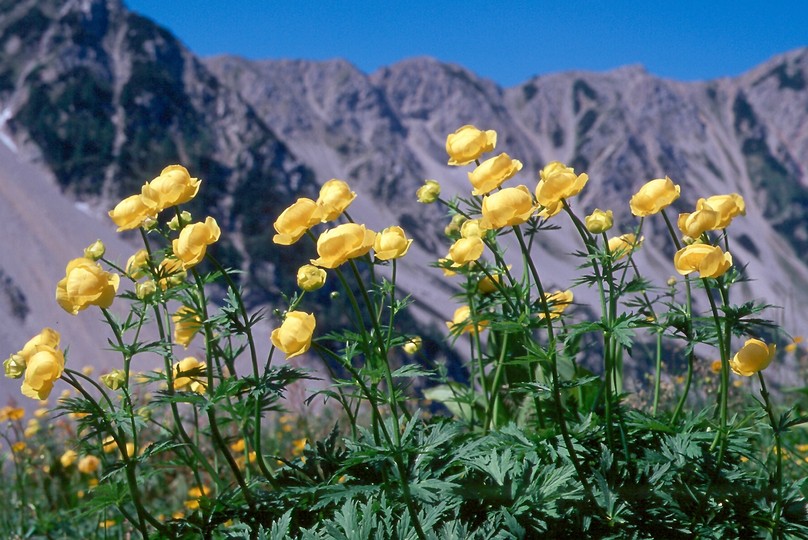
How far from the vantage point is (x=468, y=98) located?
59375mm

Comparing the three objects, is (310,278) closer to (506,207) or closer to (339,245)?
(339,245)

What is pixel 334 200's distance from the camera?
1273 millimetres

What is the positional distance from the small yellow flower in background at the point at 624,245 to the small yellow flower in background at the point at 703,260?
16 centimetres

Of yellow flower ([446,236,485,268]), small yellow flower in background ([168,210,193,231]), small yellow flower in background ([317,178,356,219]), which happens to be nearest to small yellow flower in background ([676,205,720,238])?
yellow flower ([446,236,485,268])

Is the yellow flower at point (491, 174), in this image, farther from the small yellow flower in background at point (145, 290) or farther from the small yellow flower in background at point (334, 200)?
the small yellow flower in background at point (145, 290)

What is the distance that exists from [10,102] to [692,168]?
49.1 m

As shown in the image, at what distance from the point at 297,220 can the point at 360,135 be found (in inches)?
1978

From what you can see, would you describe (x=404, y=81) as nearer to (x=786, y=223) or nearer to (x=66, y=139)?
(x=786, y=223)

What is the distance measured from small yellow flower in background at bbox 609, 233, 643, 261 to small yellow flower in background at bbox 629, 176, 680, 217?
0.08 metres

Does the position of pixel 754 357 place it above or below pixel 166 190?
below

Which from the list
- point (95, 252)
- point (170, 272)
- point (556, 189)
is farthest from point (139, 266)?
point (556, 189)

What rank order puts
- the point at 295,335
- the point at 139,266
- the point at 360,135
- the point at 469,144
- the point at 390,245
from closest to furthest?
the point at 295,335
the point at 390,245
the point at 139,266
the point at 469,144
the point at 360,135

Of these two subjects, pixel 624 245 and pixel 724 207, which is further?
pixel 624 245

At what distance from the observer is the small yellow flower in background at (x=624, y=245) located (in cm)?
131
